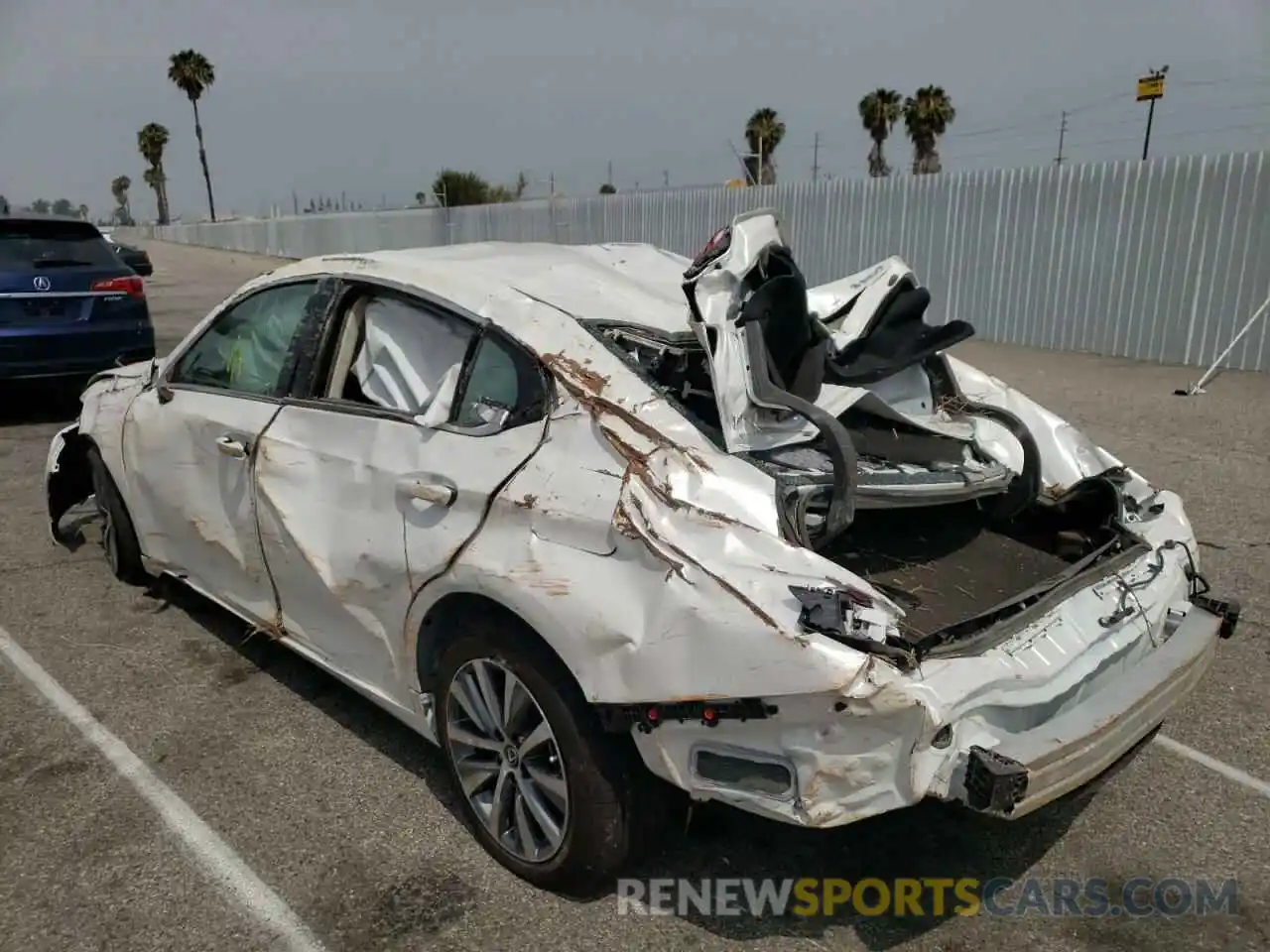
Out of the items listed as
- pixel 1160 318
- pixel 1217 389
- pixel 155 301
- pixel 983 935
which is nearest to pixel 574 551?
pixel 983 935

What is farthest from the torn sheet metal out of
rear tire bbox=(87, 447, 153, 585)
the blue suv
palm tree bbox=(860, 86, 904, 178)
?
palm tree bbox=(860, 86, 904, 178)

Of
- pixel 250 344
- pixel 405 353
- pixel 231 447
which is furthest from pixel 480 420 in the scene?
pixel 250 344

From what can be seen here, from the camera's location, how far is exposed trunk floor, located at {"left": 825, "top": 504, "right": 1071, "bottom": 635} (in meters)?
2.85

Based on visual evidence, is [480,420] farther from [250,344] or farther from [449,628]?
[250,344]

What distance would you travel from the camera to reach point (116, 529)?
4777 millimetres

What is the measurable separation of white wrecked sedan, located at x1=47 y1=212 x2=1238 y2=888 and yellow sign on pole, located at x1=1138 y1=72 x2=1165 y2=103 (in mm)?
28205

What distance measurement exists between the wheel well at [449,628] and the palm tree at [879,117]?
36943 millimetres

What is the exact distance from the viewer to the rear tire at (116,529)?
15.4 ft

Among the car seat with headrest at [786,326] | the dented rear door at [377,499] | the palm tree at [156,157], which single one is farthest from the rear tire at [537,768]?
the palm tree at [156,157]

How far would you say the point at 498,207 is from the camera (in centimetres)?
2494

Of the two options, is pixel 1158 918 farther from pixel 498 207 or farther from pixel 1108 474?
pixel 498 207

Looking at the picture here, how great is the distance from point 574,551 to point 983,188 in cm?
1283

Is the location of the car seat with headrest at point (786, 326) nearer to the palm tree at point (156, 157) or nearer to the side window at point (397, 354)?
the side window at point (397, 354)

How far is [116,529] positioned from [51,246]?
17.0 feet
